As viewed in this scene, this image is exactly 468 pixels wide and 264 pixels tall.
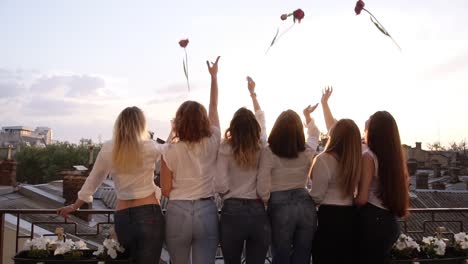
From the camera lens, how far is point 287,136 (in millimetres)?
3699

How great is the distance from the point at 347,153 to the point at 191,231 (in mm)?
1145

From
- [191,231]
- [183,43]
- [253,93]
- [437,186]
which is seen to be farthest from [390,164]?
[437,186]

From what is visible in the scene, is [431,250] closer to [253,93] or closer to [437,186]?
[253,93]

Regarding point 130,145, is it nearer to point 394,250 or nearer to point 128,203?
point 128,203

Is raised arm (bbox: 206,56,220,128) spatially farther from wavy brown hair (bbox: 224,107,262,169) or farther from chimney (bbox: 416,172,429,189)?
chimney (bbox: 416,172,429,189)

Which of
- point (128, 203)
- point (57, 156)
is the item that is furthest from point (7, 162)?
point (57, 156)

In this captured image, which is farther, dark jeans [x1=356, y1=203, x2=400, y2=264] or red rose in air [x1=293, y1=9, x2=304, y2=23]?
red rose in air [x1=293, y1=9, x2=304, y2=23]

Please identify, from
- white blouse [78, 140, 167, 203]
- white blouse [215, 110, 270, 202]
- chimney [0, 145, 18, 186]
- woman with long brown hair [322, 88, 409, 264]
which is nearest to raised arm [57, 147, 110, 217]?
white blouse [78, 140, 167, 203]

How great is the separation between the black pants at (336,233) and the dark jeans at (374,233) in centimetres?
7

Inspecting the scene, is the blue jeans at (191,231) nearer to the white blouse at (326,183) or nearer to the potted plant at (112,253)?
the potted plant at (112,253)

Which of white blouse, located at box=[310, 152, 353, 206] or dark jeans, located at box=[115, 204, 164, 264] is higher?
white blouse, located at box=[310, 152, 353, 206]

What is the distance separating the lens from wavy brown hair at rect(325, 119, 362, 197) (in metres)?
3.74

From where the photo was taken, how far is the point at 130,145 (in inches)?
139

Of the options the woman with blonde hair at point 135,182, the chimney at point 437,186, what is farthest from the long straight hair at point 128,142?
the chimney at point 437,186
